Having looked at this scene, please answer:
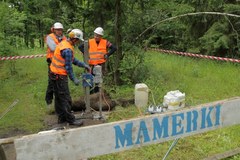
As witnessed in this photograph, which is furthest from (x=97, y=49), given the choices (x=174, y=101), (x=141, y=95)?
(x=174, y=101)

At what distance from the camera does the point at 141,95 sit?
24.4 feet

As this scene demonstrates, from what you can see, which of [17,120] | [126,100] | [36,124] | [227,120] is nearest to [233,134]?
[227,120]

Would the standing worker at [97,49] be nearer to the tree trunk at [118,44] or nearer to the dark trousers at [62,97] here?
the tree trunk at [118,44]

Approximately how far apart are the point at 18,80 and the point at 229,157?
7.87 m

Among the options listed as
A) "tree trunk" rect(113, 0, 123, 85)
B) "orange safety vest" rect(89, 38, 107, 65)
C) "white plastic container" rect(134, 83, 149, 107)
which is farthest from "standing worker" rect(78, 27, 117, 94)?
"white plastic container" rect(134, 83, 149, 107)

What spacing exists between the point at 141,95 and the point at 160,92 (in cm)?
111

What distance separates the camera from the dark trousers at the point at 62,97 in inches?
246

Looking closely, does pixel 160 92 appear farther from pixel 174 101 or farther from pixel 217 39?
pixel 217 39

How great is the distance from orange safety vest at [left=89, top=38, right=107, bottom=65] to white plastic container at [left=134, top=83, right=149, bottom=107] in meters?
1.37

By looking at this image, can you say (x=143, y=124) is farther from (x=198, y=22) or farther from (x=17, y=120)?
(x=198, y=22)

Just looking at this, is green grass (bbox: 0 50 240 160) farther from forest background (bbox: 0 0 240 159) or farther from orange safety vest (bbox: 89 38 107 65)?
orange safety vest (bbox: 89 38 107 65)

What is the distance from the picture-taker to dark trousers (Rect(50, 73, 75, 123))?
6.24 m

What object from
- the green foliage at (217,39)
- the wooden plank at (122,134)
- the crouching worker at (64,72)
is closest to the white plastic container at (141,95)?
the crouching worker at (64,72)

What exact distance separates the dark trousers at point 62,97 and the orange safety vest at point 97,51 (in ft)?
6.36
